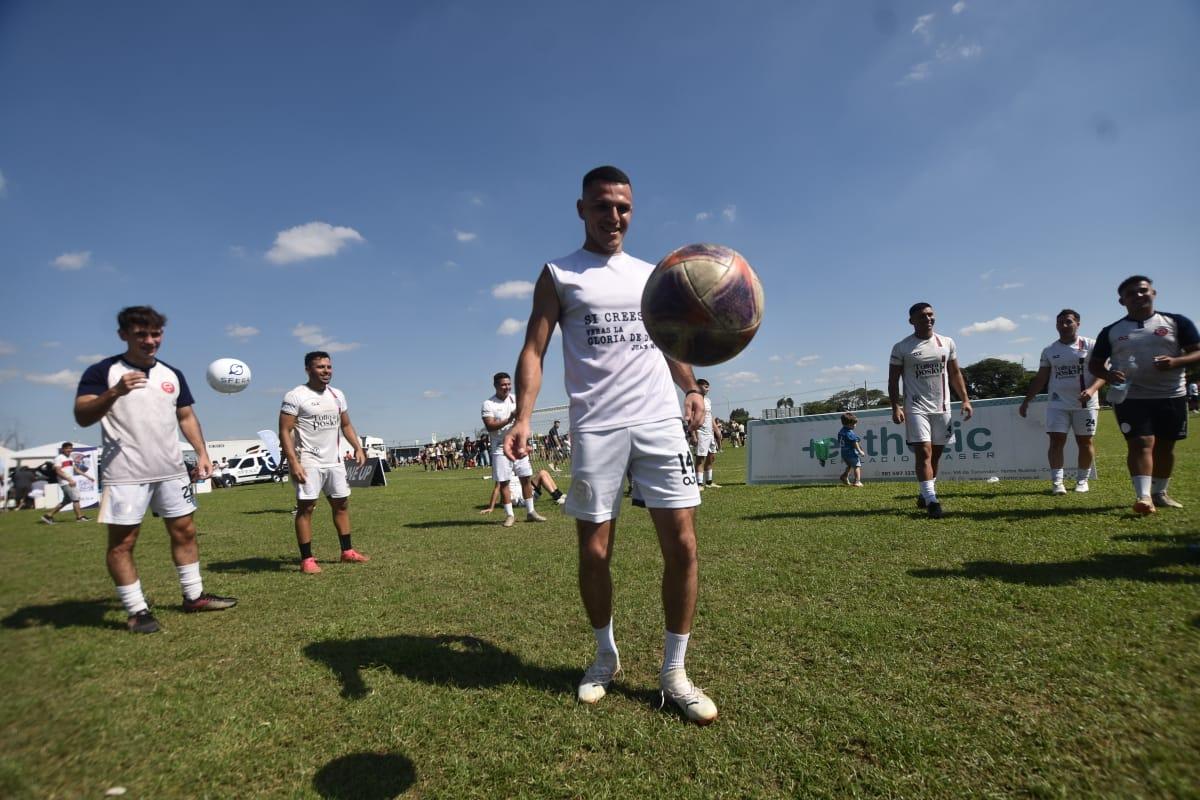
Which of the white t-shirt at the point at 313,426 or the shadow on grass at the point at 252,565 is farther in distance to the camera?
the shadow on grass at the point at 252,565

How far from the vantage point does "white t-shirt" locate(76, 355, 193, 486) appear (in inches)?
172

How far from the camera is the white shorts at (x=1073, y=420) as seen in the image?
7926 millimetres

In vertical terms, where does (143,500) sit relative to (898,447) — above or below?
above

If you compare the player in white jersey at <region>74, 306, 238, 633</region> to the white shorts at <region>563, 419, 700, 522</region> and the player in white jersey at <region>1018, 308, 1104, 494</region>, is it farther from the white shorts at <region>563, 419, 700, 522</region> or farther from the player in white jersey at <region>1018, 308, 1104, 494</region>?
the player in white jersey at <region>1018, 308, 1104, 494</region>

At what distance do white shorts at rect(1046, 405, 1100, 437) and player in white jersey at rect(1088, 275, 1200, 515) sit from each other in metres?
2.08

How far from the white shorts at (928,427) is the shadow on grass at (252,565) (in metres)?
7.70

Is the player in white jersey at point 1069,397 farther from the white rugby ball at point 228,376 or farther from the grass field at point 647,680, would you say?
the white rugby ball at point 228,376

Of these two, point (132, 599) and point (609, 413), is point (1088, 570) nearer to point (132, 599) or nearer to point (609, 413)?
point (609, 413)

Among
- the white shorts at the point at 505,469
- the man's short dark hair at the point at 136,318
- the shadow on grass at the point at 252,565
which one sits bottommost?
the shadow on grass at the point at 252,565

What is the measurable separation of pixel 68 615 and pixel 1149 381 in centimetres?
975

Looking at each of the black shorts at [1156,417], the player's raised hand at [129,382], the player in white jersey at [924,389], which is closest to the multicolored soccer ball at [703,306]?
the player's raised hand at [129,382]

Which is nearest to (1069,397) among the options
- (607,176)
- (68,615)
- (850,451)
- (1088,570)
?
(850,451)

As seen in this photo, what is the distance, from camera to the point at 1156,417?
5777mm

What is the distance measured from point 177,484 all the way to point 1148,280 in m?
9.29
